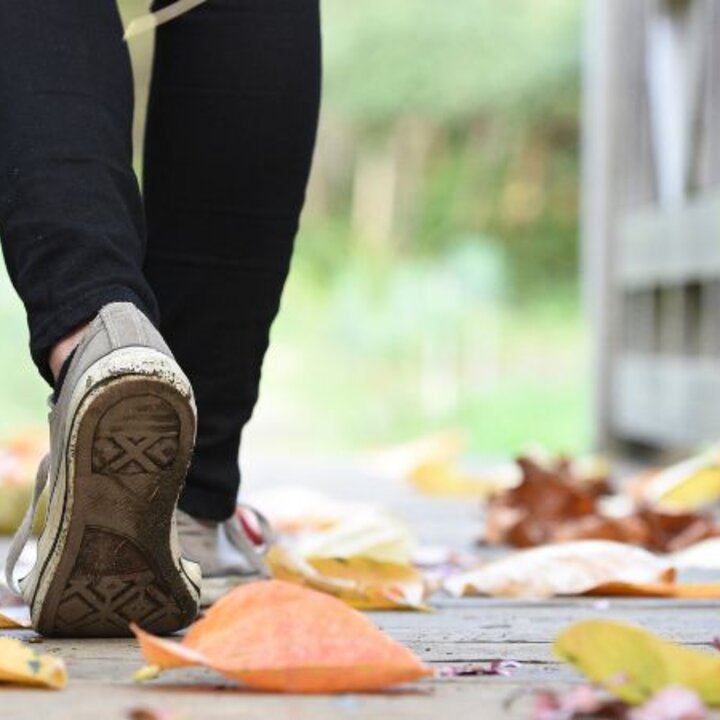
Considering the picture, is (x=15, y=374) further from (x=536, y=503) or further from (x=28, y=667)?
(x=28, y=667)

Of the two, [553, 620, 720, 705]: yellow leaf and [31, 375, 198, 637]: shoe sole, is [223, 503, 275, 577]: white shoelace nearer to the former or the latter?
[31, 375, 198, 637]: shoe sole

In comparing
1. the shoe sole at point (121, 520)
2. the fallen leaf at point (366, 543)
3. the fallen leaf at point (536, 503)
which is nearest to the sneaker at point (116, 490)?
the shoe sole at point (121, 520)

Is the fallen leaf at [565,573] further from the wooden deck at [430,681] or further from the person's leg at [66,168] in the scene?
the person's leg at [66,168]

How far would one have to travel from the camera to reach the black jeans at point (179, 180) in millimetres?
1272

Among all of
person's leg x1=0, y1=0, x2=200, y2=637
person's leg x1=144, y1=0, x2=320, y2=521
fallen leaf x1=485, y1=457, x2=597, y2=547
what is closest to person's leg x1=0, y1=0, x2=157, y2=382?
person's leg x1=0, y1=0, x2=200, y2=637

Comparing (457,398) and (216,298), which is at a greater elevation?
(216,298)

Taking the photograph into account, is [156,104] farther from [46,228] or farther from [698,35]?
[698,35]

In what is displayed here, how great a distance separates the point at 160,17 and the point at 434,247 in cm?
1096

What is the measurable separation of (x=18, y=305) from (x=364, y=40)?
4982mm

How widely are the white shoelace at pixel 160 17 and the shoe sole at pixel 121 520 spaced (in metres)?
0.33

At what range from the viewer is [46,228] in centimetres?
127

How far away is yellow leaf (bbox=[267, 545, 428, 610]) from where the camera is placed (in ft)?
5.23

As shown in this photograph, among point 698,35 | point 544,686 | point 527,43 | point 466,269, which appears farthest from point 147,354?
point 527,43

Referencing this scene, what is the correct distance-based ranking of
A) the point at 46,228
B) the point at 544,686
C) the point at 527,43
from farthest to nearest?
1. the point at 527,43
2. the point at 46,228
3. the point at 544,686
